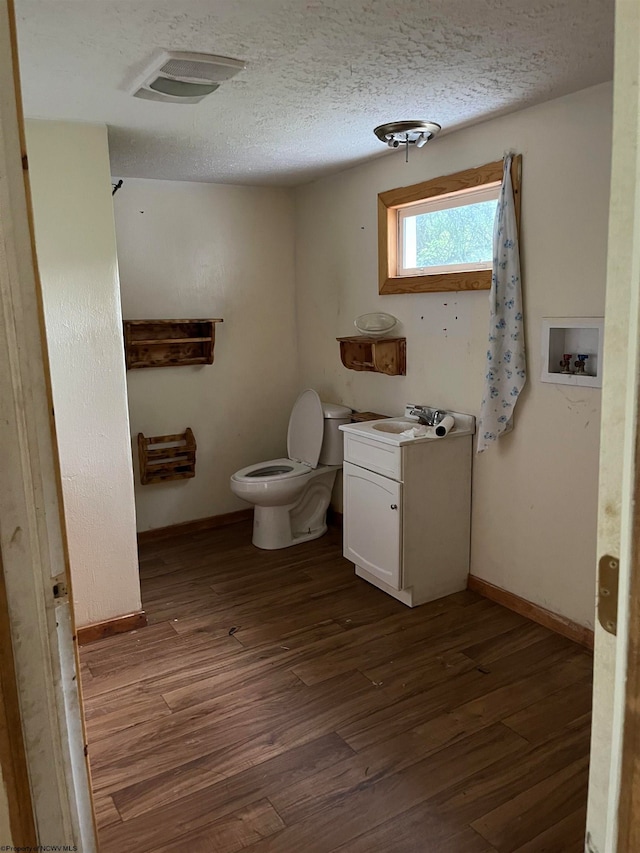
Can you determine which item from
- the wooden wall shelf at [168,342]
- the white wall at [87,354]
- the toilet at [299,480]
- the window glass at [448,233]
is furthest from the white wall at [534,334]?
the white wall at [87,354]

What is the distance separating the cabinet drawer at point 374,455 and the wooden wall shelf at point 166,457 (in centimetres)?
122

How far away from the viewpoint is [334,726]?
91.6 inches

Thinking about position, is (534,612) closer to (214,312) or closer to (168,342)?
(168,342)

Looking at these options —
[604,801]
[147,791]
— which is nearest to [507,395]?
[147,791]

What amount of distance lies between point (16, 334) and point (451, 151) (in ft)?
9.22

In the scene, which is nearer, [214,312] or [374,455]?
[374,455]

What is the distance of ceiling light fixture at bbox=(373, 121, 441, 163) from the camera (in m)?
2.83

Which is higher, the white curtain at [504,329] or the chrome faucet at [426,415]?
the white curtain at [504,329]

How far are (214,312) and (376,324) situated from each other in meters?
1.18

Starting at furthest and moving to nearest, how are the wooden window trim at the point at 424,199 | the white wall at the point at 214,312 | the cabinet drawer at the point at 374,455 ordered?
1. the white wall at the point at 214,312
2. the cabinet drawer at the point at 374,455
3. the wooden window trim at the point at 424,199

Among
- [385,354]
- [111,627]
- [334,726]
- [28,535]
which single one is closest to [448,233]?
[385,354]

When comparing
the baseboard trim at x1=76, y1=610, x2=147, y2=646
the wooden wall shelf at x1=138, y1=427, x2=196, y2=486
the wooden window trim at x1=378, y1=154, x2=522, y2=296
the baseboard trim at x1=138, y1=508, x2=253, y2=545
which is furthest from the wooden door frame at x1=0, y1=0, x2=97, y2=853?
the baseboard trim at x1=138, y1=508, x2=253, y2=545

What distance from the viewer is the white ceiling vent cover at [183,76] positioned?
77.7 inches

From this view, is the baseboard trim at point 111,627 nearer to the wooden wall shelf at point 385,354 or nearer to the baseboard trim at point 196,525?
the baseboard trim at point 196,525
